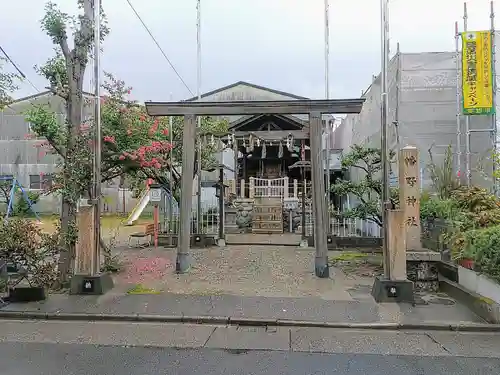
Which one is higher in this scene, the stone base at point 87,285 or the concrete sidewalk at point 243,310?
the stone base at point 87,285

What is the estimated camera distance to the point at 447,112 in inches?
569

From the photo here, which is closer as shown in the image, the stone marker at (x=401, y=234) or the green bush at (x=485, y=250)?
the green bush at (x=485, y=250)

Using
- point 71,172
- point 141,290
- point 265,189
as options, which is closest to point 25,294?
point 141,290

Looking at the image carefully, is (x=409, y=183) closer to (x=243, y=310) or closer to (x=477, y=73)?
(x=243, y=310)

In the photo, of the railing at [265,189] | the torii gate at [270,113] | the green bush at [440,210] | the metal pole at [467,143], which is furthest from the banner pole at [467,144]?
the railing at [265,189]

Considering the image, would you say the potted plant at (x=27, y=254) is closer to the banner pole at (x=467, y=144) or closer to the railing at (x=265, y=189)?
the banner pole at (x=467, y=144)

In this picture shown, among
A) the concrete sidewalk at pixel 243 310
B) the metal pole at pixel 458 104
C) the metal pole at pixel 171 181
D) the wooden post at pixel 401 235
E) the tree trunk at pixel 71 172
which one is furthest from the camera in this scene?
the metal pole at pixel 171 181

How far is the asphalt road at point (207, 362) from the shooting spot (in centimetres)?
477

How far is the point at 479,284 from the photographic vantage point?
7.34m

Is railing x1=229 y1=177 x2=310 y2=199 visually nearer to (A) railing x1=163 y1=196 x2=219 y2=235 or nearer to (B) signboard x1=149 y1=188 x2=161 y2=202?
(A) railing x1=163 y1=196 x2=219 y2=235

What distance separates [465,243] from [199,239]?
8974 millimetres

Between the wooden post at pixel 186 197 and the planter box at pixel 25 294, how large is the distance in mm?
3198

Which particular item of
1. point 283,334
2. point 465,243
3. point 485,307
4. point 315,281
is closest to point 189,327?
point 283,334

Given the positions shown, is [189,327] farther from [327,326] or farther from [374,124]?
[374,124]
